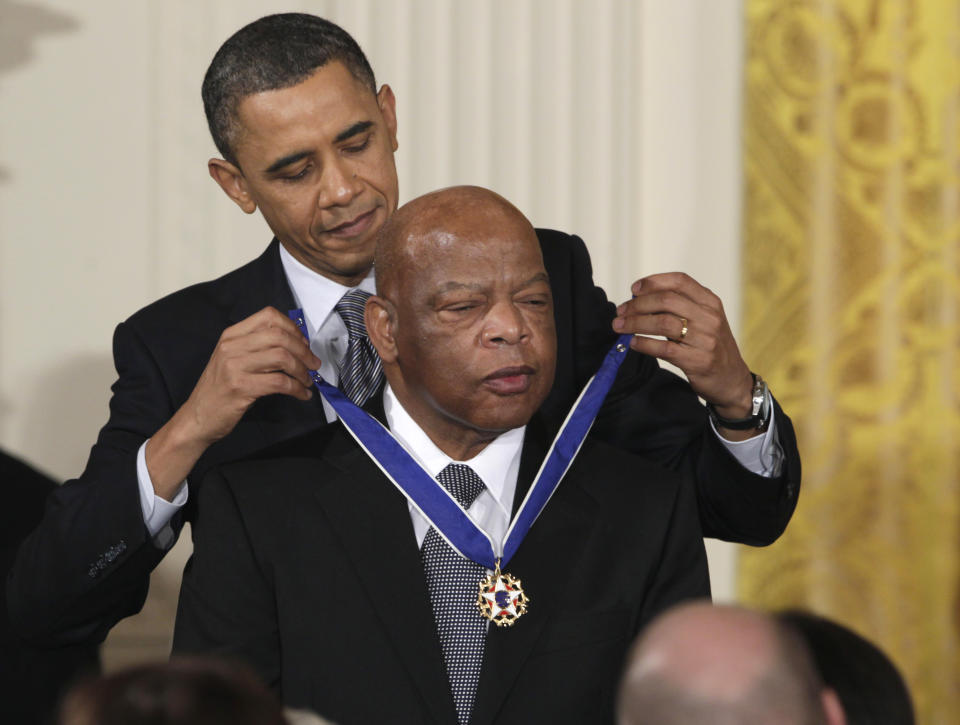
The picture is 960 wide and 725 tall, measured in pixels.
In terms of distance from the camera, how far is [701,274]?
3.88 meters

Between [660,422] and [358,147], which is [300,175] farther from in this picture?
[660,422]

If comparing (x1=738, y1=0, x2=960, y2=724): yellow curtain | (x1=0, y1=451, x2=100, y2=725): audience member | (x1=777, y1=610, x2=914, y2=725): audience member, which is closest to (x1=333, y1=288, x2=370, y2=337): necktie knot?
(x1=0, y1=451, x2=100, y2=725): audience member

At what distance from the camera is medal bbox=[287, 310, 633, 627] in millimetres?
2064

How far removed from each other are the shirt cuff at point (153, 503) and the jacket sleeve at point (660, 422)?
23.6 inches

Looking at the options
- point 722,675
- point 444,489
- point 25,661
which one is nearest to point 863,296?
point 444,489

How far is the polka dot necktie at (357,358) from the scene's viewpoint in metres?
2.41

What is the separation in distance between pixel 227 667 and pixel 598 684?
3.14 feet

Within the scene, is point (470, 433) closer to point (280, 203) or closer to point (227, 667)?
point (280, 203)

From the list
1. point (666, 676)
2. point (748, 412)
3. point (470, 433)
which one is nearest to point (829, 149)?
point (748, 412)

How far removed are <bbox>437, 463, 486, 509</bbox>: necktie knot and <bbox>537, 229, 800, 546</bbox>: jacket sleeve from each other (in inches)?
13.2

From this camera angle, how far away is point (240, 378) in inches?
87.2

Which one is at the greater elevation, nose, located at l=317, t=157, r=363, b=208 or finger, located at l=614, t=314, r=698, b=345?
nose, located at l=317, t=157, r=363, b=208

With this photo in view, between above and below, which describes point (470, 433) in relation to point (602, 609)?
above

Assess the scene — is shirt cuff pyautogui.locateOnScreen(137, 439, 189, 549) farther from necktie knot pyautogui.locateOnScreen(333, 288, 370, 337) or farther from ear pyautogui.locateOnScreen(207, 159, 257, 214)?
ear pyautogui.locateOnScreen(207, 159, 257, 214)
